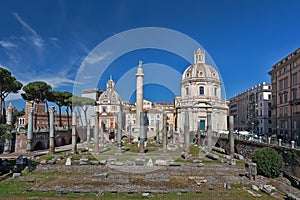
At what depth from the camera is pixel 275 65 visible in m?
50.9

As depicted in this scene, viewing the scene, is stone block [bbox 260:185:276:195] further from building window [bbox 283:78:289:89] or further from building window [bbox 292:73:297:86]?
building window [bbox 283:78:289:89]

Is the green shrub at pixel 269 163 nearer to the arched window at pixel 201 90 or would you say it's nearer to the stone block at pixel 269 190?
the stone block at pixel 269 190

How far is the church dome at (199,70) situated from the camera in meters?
75.1

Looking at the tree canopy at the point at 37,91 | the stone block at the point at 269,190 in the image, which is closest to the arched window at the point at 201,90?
the tree canopy at the point at 37,91

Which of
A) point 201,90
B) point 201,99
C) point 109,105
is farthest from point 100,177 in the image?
point 109,105

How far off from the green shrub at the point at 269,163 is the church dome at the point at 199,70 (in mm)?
55802

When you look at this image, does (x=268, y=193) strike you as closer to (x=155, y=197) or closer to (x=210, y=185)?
(x=210, y=185)

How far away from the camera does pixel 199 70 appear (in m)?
75.6

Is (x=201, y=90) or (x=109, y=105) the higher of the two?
(x=201, y=90)

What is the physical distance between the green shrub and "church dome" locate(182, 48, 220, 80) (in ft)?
183

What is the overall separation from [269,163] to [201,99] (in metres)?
53.0

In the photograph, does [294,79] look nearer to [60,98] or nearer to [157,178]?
[157,178]

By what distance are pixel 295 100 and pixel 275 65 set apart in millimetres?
13095

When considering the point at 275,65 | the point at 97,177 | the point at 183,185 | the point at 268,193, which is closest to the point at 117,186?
the point at 97,177
